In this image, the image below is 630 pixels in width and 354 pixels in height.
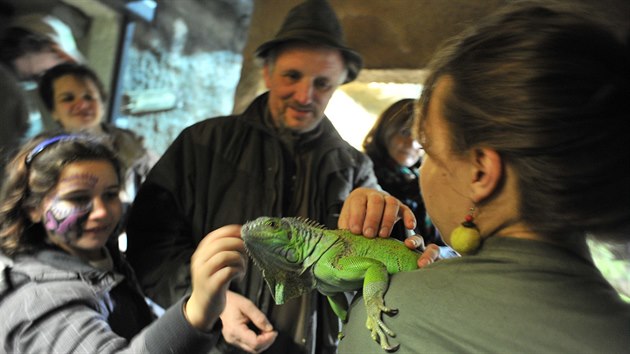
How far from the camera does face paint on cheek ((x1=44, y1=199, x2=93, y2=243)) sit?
1.00 metres

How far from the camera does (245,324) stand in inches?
33.5

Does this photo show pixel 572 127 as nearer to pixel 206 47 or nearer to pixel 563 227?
pixel 563 227

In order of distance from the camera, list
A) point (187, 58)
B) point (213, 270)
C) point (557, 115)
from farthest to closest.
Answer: point (187, 58) < point (213, 270) < point (557, 115)

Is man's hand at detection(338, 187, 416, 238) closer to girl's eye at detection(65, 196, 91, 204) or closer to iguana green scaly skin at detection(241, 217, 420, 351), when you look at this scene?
iguana green scaly skin at detection(241, 217, 420, 351)

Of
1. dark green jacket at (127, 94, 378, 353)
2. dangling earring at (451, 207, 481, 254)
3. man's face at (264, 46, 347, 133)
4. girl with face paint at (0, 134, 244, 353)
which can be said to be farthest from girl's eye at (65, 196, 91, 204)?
dangling earring at (451, 207, 481, 254)

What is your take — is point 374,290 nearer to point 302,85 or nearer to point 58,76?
point 302,85

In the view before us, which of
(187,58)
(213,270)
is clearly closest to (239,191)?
(213,270)

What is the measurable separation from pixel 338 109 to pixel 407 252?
0.44 meters

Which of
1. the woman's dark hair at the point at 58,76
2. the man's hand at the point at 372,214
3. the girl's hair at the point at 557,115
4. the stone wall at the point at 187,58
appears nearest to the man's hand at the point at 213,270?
the man's hand at the point at 372,214

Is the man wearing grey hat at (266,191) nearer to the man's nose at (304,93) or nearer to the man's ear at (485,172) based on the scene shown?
the man's nose at (304,93)

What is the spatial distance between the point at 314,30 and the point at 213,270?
1.98 feet

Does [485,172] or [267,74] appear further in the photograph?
[267,74]

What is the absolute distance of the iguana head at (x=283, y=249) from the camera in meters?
0.67

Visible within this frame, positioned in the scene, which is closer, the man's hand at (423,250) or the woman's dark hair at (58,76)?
the man's hand at (423,250)
